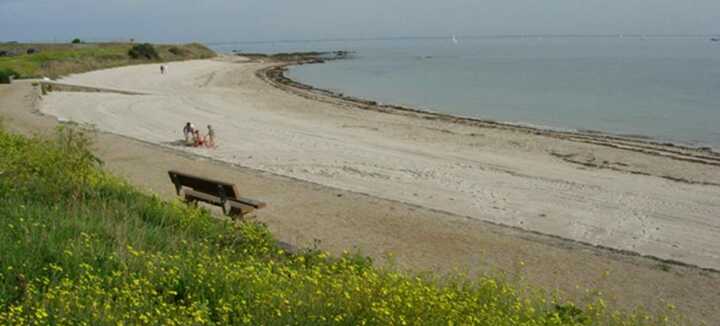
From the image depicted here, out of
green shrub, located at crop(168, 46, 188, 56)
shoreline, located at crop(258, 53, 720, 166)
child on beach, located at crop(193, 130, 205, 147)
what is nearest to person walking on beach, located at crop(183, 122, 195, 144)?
child on beach, located at crop(193, 130, 205, 147)

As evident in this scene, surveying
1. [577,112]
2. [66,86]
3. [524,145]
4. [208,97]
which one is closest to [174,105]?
[208,97]

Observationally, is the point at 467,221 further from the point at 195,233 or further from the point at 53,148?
the point at 53,148

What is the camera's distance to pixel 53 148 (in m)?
8.12

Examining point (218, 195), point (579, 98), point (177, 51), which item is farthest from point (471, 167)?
point (177, 51)

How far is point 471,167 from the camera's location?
16906 millimetres

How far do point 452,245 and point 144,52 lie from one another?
72360mm

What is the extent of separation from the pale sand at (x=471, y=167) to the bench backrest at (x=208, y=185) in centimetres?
482

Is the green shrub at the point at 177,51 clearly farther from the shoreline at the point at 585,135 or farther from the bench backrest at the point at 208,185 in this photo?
the bench backrest at the point at 208,185

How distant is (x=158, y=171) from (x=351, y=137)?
29.8 ft

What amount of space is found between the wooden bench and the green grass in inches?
1411

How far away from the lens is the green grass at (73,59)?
44.6 m

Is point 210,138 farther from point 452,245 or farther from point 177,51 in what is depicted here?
point 177,51

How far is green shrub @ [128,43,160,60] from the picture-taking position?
73.2 m

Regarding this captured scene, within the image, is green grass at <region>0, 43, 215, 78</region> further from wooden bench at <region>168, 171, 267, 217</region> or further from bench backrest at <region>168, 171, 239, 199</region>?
wooden bench at <region>168, 171, 267, 217</region>
